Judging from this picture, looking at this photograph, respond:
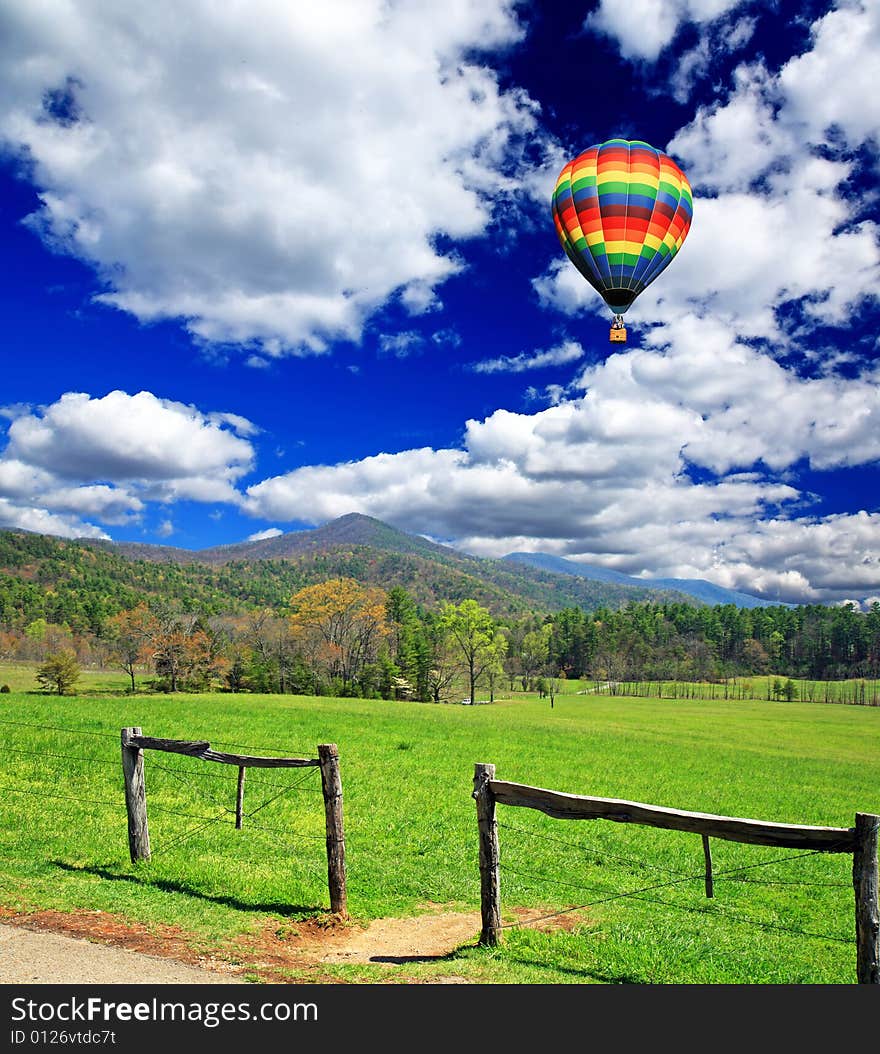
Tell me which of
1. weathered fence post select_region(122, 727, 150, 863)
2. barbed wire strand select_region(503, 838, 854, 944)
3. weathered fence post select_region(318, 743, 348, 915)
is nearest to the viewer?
weathered fence post select_region(318, 743, 348, 915)

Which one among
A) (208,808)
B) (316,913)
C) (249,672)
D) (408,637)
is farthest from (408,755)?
(408,637)

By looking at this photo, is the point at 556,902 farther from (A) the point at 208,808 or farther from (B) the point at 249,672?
(B) the point at 249,672

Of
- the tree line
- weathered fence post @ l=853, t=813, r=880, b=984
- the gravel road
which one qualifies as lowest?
the tree line

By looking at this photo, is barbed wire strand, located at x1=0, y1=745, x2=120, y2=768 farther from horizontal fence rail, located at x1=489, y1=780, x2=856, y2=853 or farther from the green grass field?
horizontal fence rail, located at x1=489, y1=780, x2=856, y2=853

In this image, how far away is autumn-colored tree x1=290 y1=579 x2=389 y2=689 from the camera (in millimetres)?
94750

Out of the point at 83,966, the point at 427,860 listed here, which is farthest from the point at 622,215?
the point at 83,966

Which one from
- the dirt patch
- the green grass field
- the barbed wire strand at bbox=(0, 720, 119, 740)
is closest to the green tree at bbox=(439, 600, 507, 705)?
the green grass field

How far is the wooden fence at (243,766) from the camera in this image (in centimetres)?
995

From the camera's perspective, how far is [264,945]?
8648 millimetres

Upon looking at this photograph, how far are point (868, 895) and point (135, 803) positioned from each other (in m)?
10.5

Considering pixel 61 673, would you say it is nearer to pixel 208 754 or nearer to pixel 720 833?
pixel 208 754

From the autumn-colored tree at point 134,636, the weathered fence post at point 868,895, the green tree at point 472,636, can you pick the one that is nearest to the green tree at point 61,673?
the autumn-colored tree at point 134,636

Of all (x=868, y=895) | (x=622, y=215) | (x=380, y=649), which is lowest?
(x=380, y=649)
